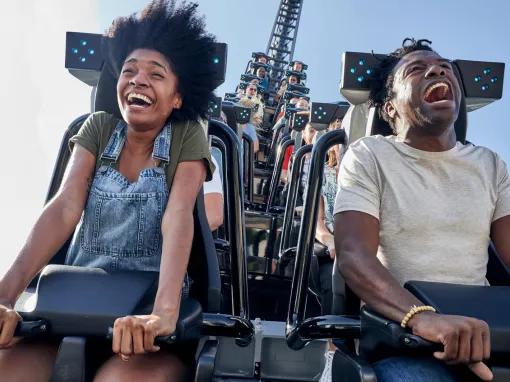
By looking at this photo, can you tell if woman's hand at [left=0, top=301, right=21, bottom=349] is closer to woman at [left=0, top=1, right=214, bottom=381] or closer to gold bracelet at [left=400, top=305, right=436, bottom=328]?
woman at [left=0, top=1, right=214, bottom=381]

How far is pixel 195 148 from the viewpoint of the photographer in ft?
4.26

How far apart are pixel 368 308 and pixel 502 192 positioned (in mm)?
575

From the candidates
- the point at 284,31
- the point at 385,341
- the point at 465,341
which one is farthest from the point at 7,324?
the point at 284,31

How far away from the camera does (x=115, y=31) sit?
1.41 m

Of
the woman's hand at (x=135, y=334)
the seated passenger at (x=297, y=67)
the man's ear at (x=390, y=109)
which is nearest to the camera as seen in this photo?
the woman's hand at (x=135, y=334)

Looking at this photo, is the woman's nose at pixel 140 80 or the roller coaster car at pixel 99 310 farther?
the woman's nose at pixel 140 80

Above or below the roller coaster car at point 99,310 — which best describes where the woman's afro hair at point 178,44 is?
above

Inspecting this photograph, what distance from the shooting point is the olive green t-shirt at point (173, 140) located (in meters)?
1.28

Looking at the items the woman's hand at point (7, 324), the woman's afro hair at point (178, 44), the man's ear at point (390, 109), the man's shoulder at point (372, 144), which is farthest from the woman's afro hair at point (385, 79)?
the woman's hand at point (7, 324)

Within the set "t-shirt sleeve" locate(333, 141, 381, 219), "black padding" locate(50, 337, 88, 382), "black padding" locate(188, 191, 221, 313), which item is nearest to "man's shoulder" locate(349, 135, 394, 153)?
"t-shirt sleeve" locate(333, 141, 381, 219)

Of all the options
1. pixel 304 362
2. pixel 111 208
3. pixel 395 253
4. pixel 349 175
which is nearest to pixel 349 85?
pixel 349 175

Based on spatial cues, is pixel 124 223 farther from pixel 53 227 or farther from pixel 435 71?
pixel 435 71

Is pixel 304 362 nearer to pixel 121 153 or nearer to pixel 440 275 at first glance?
pixel 440 275

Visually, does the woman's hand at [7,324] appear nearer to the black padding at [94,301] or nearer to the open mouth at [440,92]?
the black padding at [94,301]
